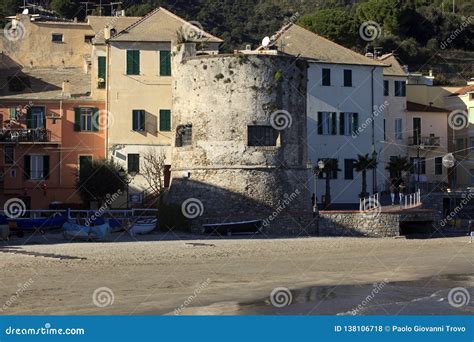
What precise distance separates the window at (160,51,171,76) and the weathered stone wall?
12.2 ft

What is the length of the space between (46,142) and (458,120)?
28749 mm

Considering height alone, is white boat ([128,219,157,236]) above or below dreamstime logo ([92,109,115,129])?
below

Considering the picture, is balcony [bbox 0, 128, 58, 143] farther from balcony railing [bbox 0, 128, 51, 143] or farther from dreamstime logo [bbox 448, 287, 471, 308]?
dreamstime logo [bbox 448, 287, 471, 308]

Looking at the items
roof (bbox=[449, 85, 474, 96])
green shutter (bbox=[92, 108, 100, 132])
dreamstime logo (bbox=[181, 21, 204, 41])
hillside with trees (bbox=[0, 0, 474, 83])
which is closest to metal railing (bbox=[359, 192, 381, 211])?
dreamstime logo (bbox=[181, 21, 204, 41])

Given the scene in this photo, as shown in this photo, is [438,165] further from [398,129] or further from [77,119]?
[77,119]

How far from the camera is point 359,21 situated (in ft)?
282

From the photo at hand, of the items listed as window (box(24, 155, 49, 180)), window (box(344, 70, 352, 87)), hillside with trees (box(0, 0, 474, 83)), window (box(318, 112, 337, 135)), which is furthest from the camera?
hillside with trees (box(0, 0, 474, 83))

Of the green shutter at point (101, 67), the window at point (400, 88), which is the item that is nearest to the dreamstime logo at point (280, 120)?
the green shutter at point (101, 67)

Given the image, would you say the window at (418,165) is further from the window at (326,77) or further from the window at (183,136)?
the window at (183,136)

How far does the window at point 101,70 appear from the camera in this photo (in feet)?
175

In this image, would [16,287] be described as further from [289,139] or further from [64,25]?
[64,25]

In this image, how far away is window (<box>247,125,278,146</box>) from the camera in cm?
4872

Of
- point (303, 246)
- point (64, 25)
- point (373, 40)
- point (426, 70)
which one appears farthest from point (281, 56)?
point (426, 70)

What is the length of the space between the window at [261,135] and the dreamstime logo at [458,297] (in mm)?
20064
